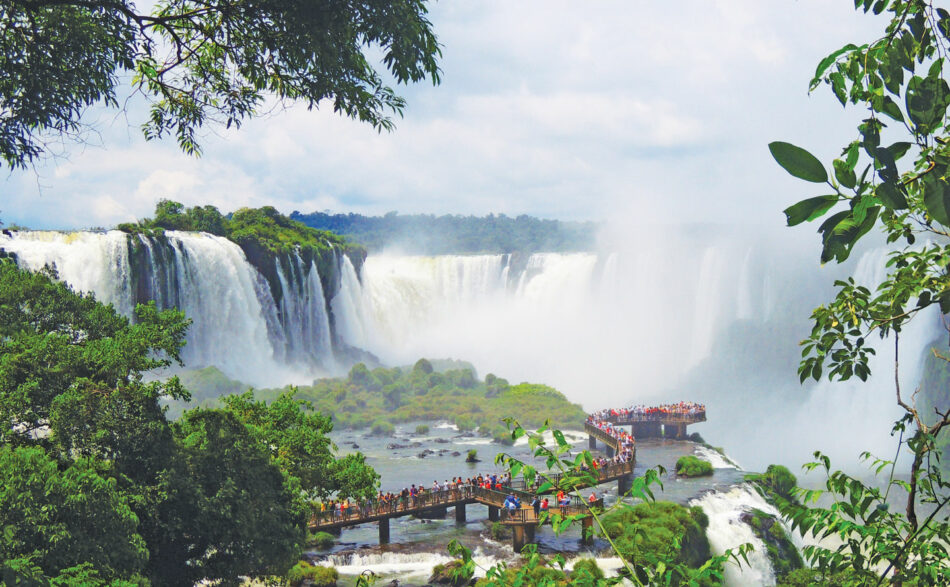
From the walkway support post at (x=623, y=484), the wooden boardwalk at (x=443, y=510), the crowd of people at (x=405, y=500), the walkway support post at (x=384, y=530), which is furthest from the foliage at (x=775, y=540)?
the walkway support post at (x=384, y=530)

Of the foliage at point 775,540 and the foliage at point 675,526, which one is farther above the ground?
the foliage at point 675,526

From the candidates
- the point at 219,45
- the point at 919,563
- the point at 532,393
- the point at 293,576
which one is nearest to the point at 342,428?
the point at 532,393

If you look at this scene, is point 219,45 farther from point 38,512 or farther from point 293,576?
point 293,576

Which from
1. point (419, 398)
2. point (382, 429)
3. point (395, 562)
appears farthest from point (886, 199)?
point (419, 398)

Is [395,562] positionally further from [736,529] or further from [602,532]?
[602,532]

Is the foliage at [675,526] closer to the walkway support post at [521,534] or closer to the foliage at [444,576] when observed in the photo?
the walkway support post at [521,534]
